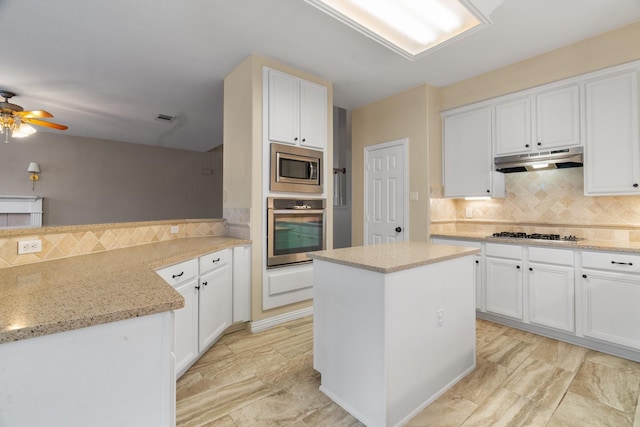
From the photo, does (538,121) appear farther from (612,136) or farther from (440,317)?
(440,317)

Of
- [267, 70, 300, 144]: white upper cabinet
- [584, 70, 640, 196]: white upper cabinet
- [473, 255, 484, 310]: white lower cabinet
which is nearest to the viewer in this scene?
[584, 70, 640, 196]: white upper cabinet

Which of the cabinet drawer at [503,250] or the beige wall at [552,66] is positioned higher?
the beige wall at [552,66]

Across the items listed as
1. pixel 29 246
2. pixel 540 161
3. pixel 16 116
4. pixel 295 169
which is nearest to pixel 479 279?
pixel 540 161

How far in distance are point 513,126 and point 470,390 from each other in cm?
261

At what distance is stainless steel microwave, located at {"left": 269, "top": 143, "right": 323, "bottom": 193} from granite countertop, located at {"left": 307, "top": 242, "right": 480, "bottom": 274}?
1.27 metres

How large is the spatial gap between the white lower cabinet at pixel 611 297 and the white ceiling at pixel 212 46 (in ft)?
6.46

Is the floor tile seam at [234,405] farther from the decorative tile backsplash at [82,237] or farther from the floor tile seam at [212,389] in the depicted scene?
the decorative tile backsplash at [82,237]

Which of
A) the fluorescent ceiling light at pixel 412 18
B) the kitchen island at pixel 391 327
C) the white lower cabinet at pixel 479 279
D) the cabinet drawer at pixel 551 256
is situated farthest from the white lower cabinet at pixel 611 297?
the fluorescent ceiling light at pixel 412 18

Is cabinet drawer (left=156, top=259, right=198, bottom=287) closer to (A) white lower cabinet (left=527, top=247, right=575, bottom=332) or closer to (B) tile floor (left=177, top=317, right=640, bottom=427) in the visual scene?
A: (B) tile floor (left=177, top=317, right=640, bottom=427)

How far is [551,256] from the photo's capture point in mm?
2670

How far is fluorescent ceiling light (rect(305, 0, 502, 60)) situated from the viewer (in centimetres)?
161

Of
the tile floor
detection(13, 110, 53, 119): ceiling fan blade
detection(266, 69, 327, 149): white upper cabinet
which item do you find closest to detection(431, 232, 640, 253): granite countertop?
the tile floor

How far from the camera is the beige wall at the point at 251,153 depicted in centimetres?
290

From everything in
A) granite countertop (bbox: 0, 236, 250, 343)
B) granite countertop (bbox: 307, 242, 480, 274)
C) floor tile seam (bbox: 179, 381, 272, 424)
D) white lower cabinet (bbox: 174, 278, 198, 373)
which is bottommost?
floor tile seam (bbox: 179, 381, 272, 424)
